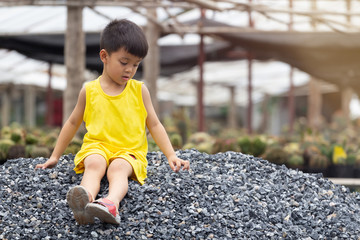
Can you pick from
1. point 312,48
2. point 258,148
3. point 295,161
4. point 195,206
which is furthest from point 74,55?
point 312,48

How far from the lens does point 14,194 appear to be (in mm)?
2605

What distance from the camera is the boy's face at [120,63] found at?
2.46 meters

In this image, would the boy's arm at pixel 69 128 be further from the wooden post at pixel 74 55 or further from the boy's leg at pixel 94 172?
the wooden post at pixel 74 55

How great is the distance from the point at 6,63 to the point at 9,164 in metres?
9.68

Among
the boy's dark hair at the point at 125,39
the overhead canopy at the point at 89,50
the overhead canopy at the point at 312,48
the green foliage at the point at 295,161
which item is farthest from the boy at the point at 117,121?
the overhead canopy at the point at 89,50

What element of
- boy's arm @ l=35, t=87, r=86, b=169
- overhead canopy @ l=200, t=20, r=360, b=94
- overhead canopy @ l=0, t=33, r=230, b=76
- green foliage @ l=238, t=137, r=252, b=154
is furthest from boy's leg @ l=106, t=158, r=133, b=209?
overhead canopy @ l=0, t=33, r=230, b=76

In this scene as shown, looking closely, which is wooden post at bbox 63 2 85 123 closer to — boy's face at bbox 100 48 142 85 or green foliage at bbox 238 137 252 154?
green foliage at bbox 238 137 252 154

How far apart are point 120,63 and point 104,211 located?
29.8 inches

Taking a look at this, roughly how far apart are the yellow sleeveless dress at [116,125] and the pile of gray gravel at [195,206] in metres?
0.15

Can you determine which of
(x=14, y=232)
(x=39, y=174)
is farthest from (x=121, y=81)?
(x=14, y=232)

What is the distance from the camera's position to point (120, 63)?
249cm

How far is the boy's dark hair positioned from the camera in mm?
2443

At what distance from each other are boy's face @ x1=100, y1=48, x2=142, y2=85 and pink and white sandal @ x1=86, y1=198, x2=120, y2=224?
654 millimetres

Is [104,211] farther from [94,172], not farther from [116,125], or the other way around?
[116,125]
